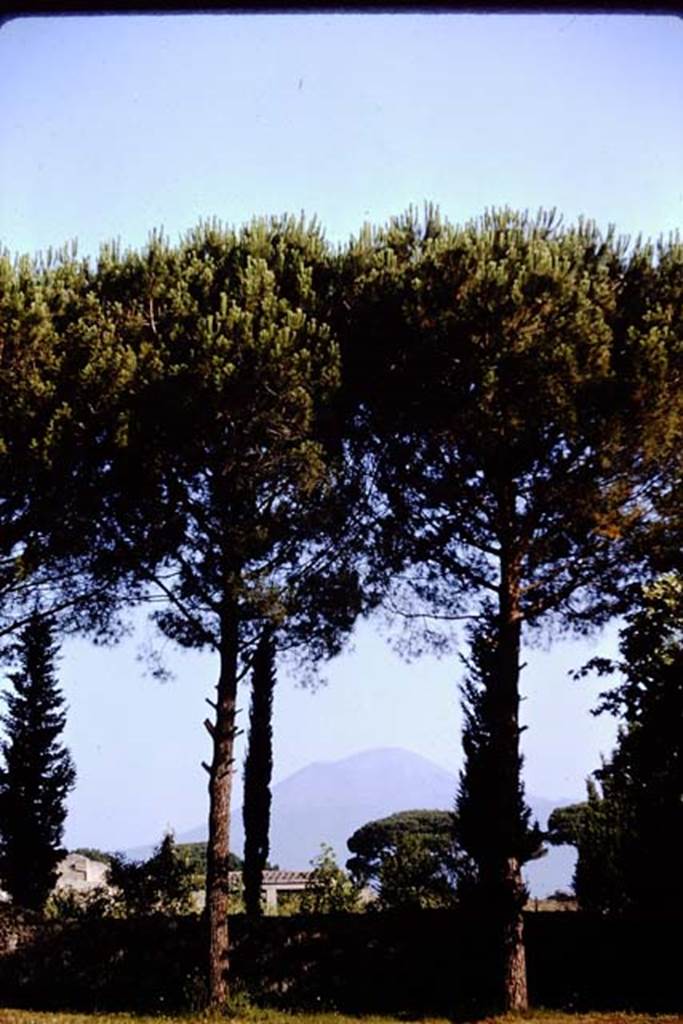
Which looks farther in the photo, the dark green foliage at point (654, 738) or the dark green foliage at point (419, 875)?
the dark green foliage at point (419, 875)

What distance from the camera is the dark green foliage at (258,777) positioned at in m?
27.7

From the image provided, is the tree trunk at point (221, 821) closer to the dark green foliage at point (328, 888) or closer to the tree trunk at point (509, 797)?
the tree trunk at point (509, 797)

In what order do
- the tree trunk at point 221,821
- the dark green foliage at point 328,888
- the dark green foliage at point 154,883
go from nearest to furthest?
the tree trunk at point 221,821, the dark green foliage at point 154,883, the dark green foliage at point 328,888

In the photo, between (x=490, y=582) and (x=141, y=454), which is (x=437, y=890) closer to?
(x=490, y=582)

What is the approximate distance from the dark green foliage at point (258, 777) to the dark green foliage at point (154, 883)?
153 inches

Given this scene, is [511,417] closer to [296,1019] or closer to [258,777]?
[296,1019]

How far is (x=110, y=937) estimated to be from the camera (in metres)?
19.1

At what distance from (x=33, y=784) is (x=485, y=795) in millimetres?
18638

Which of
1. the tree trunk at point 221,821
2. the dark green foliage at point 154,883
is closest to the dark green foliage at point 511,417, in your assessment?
the tree trunk at point 221,821

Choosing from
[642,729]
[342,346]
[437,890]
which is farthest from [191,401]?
[437,890]

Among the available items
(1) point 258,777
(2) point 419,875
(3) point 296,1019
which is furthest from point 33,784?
(3) point 296,1019

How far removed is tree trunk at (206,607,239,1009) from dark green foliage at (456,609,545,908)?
480 centimetres

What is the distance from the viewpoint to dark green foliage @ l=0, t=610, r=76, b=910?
104 feet

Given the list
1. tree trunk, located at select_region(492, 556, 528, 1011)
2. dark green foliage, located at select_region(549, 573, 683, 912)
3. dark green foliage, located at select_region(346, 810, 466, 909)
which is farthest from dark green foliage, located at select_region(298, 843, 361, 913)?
tree trunk, located at select_region(492, 556, 528, 1011)
